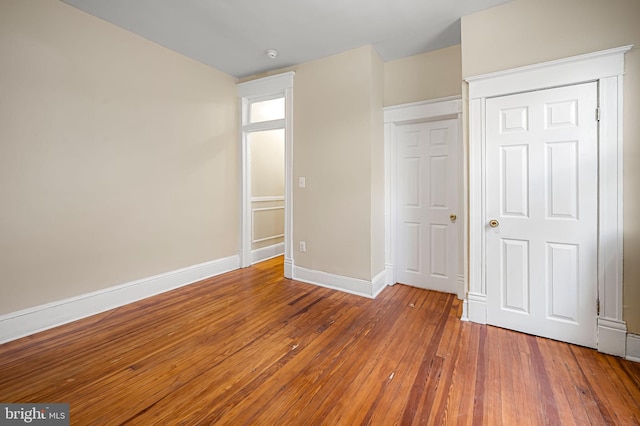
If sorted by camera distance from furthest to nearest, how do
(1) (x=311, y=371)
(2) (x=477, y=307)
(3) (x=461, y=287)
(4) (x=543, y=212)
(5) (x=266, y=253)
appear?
(5) (x=266, y=253), (3) (x=461, y=287), (2) (x=477, y=307), (4) (x=543, y=212), (1) (x=311, y=371)

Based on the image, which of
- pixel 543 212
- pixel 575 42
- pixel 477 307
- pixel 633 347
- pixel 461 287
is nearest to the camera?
pixel 633 347

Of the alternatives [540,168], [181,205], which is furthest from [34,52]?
[540,168]

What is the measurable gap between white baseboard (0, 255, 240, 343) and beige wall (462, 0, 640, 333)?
3.82 m

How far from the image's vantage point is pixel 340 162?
3408 millimetres

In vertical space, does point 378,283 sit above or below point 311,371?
above

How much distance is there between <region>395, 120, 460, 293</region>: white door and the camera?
328 centimetres

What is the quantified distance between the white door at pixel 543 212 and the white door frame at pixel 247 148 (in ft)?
7.60

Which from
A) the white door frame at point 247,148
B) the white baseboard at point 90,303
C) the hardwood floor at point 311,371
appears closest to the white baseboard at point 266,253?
the white door frame at point 247,148

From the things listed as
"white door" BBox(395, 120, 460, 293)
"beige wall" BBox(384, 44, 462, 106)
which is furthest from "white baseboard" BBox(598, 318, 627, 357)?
"beige wall" BBox(384, 44, 462, 106)

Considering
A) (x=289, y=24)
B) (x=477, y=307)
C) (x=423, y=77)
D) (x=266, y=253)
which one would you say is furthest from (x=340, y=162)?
(x=266, y=253)

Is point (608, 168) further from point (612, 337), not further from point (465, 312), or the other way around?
point (465, 312)

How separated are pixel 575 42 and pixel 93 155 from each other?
426cm

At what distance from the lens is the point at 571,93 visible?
220cm

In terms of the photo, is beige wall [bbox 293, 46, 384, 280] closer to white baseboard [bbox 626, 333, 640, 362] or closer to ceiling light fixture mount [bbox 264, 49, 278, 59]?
ceiling light fixture mount [bbox 264, 49, 278, 59]
